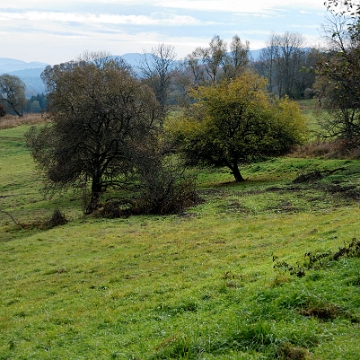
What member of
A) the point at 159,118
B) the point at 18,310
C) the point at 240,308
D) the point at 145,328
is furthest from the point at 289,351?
the point at 159,118

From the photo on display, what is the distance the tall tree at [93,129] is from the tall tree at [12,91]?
71791mm

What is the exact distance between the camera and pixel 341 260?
8609mm

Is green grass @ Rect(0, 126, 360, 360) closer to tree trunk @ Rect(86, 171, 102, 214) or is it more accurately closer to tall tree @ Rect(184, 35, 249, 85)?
tree trunk @ Rect(86, 171, 102, 214)

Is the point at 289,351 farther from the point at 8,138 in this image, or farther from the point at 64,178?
the point at 8,138

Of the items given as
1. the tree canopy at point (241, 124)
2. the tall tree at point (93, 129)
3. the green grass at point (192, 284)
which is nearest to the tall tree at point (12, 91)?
the tall tree at point (93, 129)

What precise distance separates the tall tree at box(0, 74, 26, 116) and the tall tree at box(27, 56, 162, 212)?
71791 millimetres

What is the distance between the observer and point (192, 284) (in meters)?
9.97

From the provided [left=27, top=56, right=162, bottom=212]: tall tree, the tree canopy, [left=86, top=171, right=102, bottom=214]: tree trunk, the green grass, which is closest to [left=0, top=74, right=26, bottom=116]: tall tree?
[left=27, top=56, right=162, bottom=212]: tall tree

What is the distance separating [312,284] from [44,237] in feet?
46.1

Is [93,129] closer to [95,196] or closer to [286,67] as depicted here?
[95,196]

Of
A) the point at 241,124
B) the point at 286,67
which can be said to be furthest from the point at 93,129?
the point at 286,67

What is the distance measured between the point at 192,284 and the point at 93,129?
61.7ft

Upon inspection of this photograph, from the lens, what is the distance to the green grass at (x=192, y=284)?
6.27m

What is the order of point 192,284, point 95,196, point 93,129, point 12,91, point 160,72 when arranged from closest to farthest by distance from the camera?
point 192,284 → point 95,196 → point 93,129 → point 160,72 → point 12,91
